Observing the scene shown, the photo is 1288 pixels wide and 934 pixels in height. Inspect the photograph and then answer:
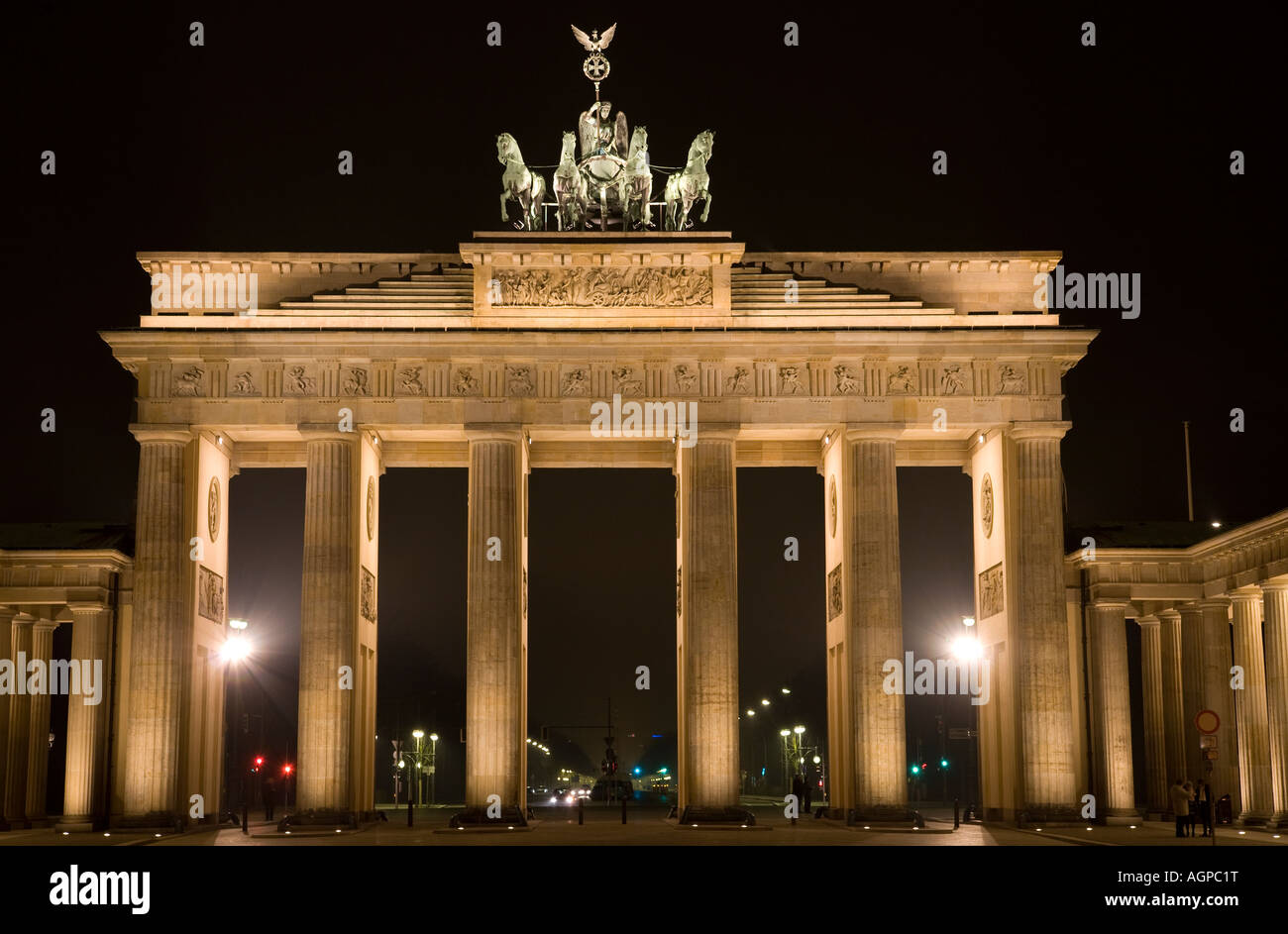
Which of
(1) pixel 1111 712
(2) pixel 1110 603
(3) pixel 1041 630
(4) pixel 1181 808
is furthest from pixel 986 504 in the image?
(4) pixel 1181 808

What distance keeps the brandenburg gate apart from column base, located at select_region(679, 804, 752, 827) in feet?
0.55

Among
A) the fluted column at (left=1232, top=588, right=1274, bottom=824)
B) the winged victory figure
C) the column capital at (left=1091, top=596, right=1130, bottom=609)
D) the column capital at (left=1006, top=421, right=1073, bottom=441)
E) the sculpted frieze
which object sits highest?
the winged victory figure

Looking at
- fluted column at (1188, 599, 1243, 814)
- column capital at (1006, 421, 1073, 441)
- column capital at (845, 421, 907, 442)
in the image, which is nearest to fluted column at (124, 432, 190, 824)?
column capital at (845, 421, 907, 442)

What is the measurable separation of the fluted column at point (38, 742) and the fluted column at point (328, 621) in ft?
30.5

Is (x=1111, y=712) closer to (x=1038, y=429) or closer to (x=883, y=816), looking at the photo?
(x=883, y=816)

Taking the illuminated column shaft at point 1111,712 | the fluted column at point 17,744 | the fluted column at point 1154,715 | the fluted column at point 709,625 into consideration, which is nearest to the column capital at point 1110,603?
the illuminated column shaft at point 1111,712

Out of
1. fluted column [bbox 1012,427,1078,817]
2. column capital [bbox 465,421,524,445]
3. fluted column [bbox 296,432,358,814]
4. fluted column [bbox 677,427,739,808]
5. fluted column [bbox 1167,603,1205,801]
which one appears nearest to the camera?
fluted column [bbox 296,432,358,814]

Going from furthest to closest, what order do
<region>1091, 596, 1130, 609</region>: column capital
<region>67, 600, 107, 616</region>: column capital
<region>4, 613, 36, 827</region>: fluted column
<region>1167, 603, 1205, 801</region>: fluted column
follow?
<region>1167, 603, 1205, 801</region>: fluted column → <region>1091, 596, 1130, 609</region>: column capital → <region>4, 613, 36, 827</region>: fluted column → <region>67, 600, 107, 616</region>: column capital

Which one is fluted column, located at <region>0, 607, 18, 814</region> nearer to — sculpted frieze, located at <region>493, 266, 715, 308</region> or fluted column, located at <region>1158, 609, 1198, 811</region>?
sculpted frieze, located at <region>493, 266, 715, 308</region>

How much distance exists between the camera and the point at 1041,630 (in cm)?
5184

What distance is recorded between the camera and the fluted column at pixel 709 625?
5128cm

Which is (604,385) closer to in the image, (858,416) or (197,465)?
(858,416)

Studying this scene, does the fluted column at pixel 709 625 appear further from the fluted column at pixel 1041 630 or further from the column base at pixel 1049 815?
the fluted column at pixel 1041 630

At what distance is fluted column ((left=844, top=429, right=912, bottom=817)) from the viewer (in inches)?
2020
